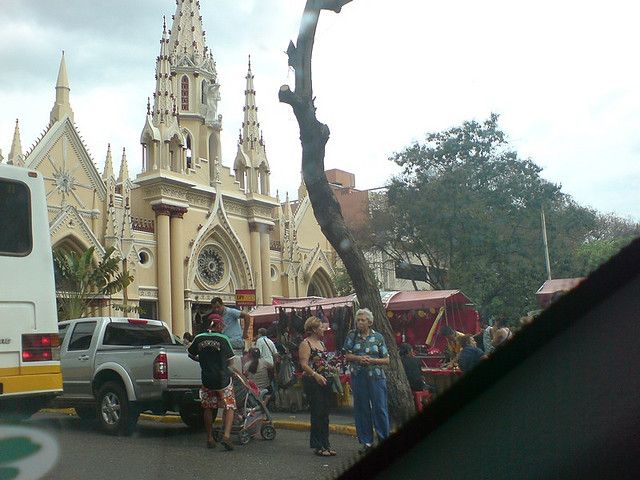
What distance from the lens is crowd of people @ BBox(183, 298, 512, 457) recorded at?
768 cm

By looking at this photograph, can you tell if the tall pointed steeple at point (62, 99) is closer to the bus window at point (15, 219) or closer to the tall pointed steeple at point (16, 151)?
the tall pointed steeple at point (16, 151)

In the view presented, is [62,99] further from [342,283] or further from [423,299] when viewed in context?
[423,299]

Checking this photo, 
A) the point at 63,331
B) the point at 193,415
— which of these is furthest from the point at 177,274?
the point at 193,415

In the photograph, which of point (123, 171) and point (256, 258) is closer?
point (123, 171)

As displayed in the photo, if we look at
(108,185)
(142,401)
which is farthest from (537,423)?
(108,185)

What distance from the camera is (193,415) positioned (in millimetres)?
10359

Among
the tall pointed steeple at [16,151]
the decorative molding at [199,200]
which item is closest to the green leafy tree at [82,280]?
the tall pointed steeple at [16,151]

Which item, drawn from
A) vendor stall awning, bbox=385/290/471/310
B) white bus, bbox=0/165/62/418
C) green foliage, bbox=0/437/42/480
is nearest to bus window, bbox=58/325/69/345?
green foliage, bbox=0/437/42/480

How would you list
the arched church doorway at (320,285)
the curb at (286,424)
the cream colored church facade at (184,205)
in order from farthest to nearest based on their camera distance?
the arched church doorway at (320,285) → the cream colored church facade at (184,205) → the curb at (286,424)

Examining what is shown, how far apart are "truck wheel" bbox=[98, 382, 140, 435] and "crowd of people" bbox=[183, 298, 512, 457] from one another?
140 cm

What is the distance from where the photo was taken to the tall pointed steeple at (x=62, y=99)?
91.8ft

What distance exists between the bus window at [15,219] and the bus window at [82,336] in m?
3.31

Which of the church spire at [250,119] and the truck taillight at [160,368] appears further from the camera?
the church spire at [250,119]

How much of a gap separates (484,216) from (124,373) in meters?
16.7
